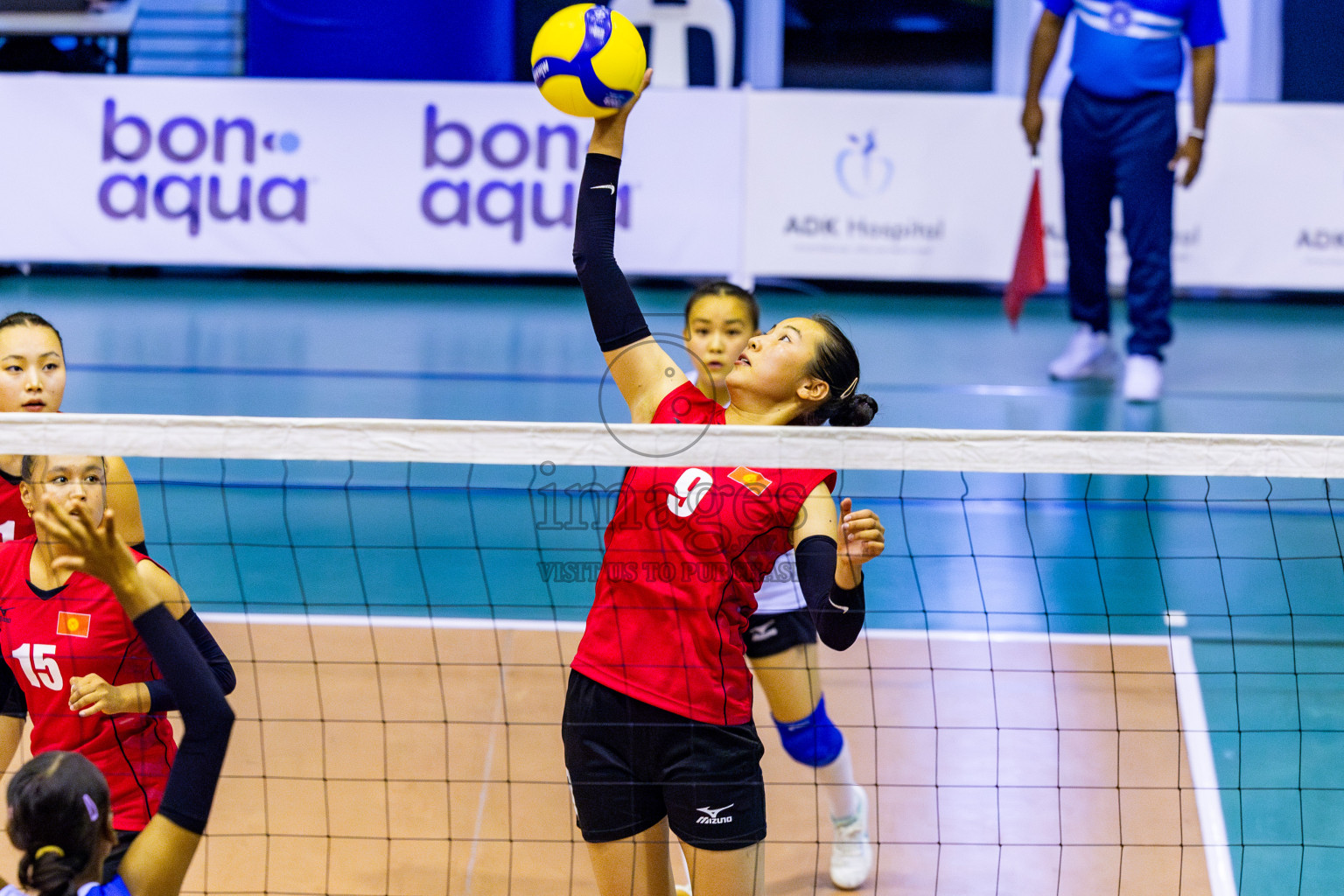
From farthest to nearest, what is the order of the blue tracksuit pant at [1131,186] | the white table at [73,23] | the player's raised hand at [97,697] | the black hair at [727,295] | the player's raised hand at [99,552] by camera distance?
the white table at [73,23] → the blue tracksuit pant at [1131,186] → the black hair at [727,295] → the player's raised hand at [97,697] → the player's raised hand at [99,552]

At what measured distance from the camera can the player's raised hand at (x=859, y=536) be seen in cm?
265

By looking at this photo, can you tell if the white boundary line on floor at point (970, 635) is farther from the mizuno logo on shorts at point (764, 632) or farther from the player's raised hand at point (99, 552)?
the player's raised hand at point (99, 552)

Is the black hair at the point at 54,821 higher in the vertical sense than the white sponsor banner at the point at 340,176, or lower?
lower

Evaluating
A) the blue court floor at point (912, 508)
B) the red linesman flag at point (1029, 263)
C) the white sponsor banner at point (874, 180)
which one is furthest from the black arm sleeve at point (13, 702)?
the white sponsor banner at point (874, 180)

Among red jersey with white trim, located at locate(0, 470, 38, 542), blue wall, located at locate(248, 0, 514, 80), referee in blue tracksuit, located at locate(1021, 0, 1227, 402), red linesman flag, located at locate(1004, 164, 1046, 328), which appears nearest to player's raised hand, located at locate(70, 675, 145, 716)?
red jersey with white trim, located at locate(0, 470, 38, 542)

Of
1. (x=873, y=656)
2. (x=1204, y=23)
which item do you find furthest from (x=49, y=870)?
(x=1204, y=23)

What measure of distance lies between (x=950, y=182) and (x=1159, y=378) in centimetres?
311

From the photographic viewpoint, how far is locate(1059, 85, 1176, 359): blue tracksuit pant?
8.28 m

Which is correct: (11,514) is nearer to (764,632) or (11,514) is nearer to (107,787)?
(107,787)

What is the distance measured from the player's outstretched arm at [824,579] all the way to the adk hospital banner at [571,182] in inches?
326

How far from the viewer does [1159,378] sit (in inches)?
337

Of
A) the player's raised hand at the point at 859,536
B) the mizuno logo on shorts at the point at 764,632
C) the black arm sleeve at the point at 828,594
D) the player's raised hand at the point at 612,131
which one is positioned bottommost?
the mizuno logo on shorts at the point at 764,632

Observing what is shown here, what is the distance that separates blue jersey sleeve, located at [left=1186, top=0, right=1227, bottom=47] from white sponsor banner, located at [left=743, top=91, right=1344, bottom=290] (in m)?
2.73

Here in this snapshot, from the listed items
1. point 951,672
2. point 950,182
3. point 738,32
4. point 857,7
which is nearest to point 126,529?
point 951,672
